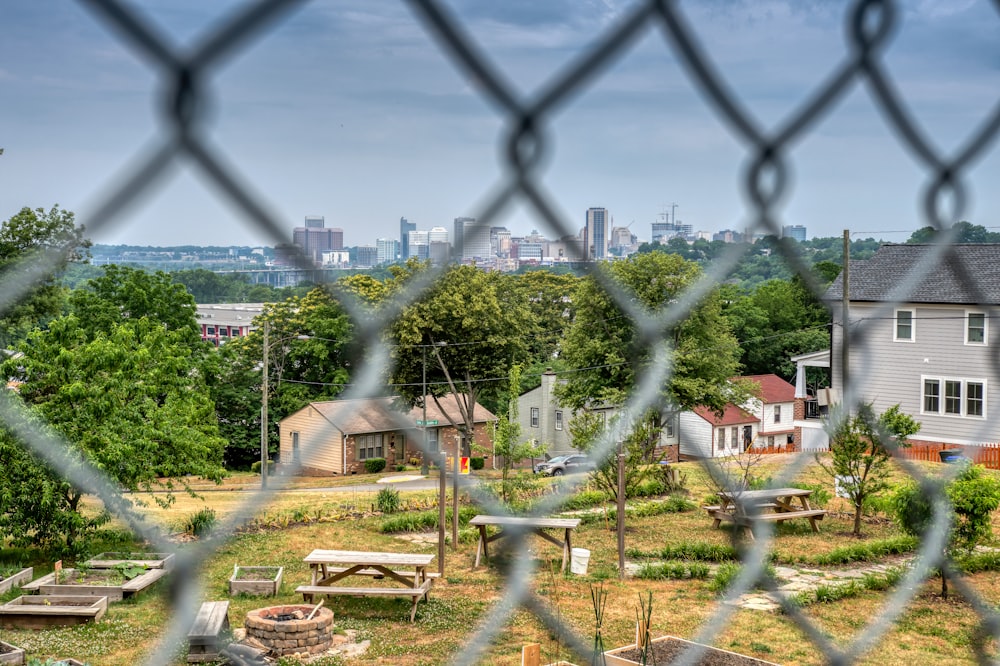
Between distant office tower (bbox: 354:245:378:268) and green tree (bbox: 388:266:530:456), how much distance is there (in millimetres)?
30

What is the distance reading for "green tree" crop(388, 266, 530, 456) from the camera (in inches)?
21.7

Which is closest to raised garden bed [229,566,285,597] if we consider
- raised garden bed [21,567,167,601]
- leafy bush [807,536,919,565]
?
raised garden bed [21,567,167,601]

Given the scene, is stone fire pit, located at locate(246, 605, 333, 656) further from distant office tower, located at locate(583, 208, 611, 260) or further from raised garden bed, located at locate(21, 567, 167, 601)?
distant office tower, located at locate(583, 208, 611, 260)

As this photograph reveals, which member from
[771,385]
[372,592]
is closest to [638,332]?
[771,385]

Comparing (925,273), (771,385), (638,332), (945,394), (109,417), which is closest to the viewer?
(638,332)

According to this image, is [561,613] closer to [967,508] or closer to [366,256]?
[967,508]

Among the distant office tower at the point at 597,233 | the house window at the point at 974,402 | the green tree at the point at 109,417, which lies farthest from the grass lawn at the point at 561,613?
the distant office tower at the point at 597,233

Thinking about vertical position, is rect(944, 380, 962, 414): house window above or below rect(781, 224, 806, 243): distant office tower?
below

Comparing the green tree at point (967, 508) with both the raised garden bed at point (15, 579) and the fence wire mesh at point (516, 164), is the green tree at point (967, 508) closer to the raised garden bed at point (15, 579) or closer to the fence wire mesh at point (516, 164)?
the raised garden bed at point (15, 579)

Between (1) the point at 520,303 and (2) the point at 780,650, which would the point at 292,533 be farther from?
(1) the point at 520,303

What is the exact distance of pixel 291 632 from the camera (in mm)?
7020

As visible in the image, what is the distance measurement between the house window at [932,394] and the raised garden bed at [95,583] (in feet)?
21.7

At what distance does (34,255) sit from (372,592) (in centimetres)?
795

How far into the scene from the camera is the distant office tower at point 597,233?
0.56 m
